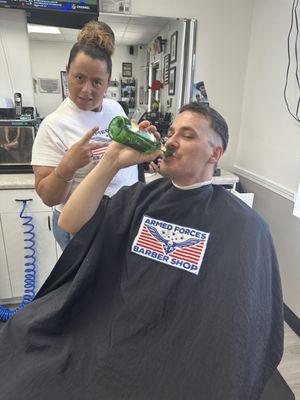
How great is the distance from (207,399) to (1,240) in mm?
1652

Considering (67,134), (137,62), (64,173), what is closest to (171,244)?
(64,173)

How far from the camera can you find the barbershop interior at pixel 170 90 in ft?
6.36

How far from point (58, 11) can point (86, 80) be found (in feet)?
4.14

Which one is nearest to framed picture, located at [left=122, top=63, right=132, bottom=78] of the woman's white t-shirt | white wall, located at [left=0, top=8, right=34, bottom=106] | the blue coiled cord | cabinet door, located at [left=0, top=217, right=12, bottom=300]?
white wall, located at [left=0, top=8, right=34, bottom=106]

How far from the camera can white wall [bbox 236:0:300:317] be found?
1.97 m

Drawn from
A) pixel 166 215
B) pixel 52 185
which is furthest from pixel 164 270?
pixel 52 185

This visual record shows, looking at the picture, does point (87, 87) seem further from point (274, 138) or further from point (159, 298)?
point (274, 138)

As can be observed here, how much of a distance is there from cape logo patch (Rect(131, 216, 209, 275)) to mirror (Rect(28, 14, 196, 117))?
5.06 feet

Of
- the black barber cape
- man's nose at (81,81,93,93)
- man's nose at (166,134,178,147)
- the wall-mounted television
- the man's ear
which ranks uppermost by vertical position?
the wall-mounted television

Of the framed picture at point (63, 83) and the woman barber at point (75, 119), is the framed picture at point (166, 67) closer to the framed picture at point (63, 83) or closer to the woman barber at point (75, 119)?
the framed picture at point (63, 83)

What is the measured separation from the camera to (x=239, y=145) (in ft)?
8.65

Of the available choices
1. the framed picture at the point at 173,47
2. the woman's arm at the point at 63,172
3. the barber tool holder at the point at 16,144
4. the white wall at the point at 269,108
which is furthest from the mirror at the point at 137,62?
the woman's arm at the point at 63,172

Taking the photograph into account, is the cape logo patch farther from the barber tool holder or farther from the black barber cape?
the barber tool holder

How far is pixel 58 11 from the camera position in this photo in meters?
2.01
